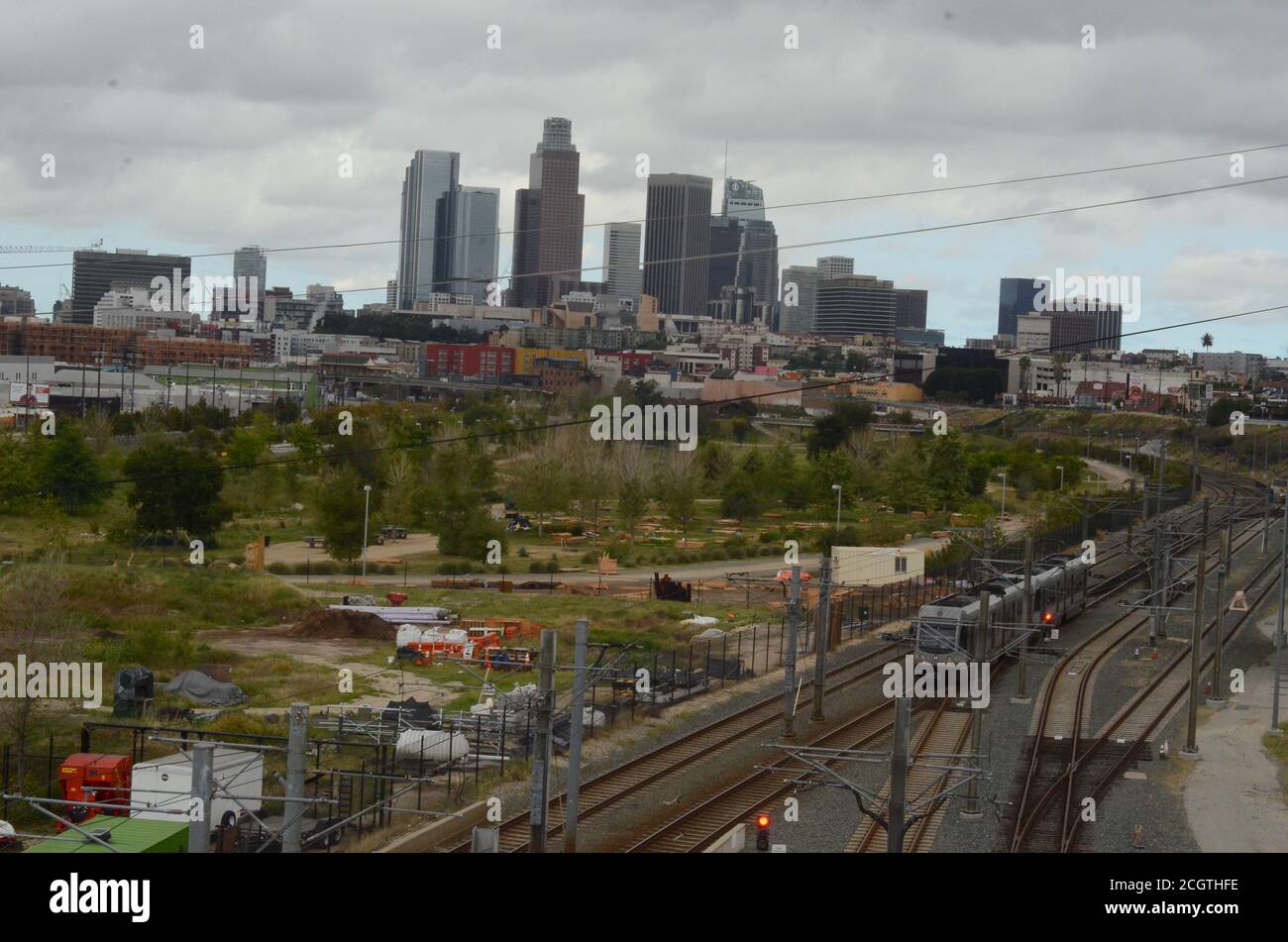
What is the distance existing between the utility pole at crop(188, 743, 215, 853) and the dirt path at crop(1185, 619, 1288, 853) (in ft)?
35.6

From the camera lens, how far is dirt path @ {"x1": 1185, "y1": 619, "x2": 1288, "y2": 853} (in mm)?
16344

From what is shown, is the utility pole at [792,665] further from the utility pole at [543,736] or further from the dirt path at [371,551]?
the dirt path at [371,551]

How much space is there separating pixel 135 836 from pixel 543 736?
434cm

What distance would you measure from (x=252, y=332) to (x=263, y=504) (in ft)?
469

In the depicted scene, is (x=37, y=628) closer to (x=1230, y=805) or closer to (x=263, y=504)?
(x=1230, y=805)

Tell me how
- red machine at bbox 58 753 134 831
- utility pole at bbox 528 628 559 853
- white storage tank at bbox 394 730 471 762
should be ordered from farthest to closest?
1. white storage tank at bbox 394 730 471 762
2. red machine at bbox 58 753 134 831
3. utility pole at bbox 528 628 559 853

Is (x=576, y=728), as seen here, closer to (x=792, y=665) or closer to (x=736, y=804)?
(x=736, y=804)

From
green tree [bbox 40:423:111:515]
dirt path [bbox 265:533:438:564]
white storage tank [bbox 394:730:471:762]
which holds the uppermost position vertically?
green tree [bbox 40:423:111:515]

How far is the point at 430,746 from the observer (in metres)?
17.9

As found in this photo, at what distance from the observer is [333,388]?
115062 mm

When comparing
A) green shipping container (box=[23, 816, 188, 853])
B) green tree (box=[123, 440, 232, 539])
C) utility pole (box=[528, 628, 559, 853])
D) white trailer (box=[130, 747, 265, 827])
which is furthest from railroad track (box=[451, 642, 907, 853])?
green tree (box=[123, 440, 232, 539])

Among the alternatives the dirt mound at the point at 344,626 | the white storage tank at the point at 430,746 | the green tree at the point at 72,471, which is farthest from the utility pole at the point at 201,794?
the green tree at the point at 72,471

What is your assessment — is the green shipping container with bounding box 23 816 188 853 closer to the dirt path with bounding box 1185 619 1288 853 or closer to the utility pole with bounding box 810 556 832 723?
the utility pole with bounding box 810 556 832 723
